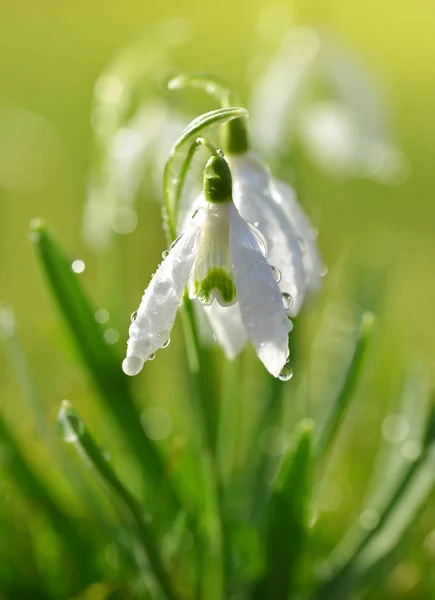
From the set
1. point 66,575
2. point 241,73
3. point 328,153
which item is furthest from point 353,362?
point 241,73

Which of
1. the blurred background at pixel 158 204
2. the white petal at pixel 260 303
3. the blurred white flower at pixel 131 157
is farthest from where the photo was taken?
the blurred background at pixel 158 204

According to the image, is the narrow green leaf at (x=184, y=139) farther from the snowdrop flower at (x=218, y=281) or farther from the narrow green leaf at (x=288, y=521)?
the narrow green leaf at (x=288, y=521)

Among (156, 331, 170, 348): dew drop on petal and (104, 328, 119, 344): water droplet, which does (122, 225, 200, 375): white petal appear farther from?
(104, 328, 119, 344): water droplet

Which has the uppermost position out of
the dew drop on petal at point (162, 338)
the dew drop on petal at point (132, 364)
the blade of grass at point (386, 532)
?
the dew drop on petal at point (162, 338)

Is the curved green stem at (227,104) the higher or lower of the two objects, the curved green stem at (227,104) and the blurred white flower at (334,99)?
the higher

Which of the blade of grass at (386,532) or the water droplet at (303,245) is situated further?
the blade of grass at (386,532)

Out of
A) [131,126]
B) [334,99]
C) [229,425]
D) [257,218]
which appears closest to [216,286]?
[257,218]

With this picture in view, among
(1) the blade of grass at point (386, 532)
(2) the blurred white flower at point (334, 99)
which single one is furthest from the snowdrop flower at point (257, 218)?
(2) the blurred white flower at point (334, 99)
